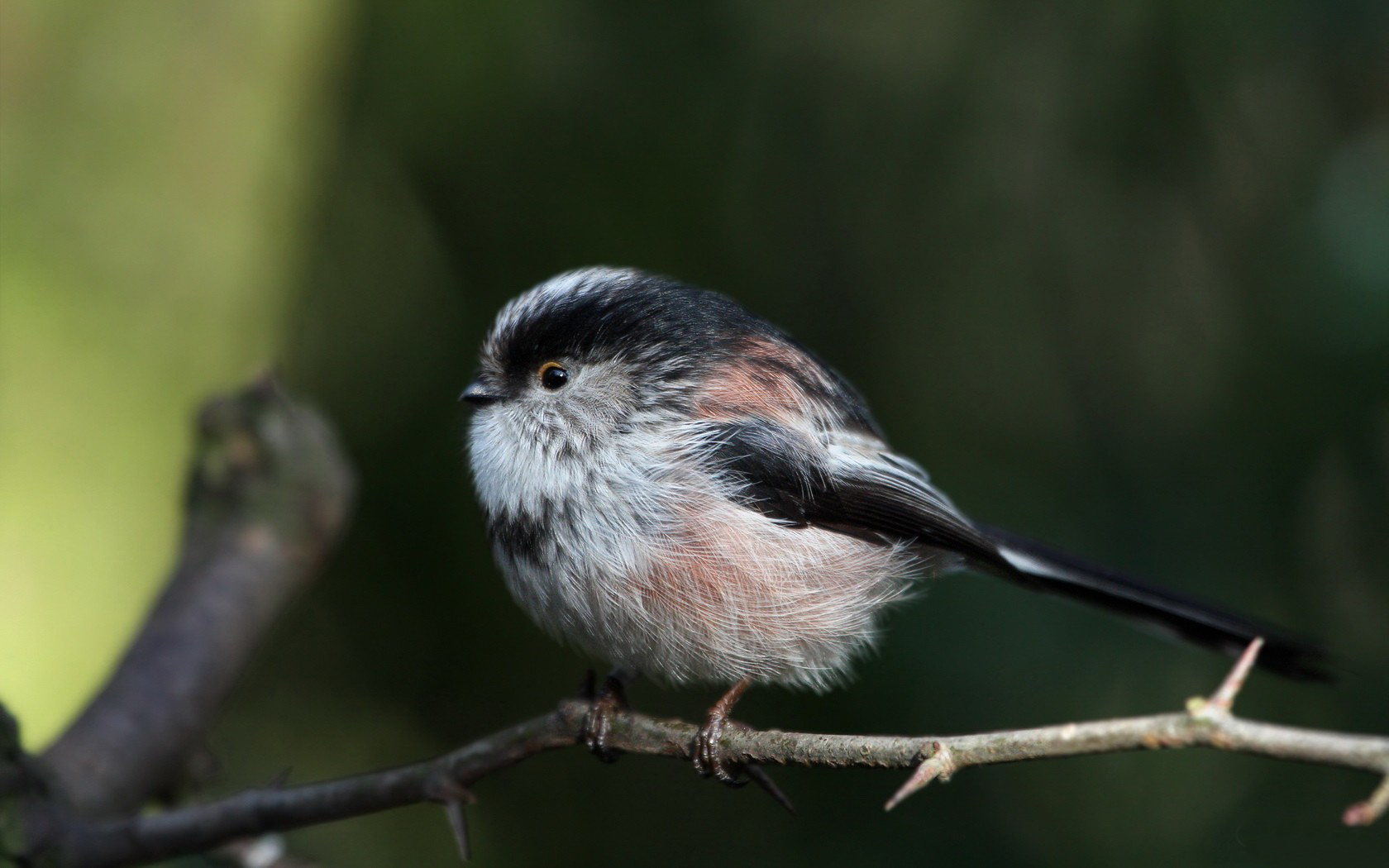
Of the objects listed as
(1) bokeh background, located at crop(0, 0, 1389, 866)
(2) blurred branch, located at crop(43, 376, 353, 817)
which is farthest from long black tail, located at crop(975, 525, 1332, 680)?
(2) blurred branch, located at crop(43, 376, 353, 817)

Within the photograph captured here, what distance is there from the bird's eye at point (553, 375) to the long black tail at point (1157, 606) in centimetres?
99

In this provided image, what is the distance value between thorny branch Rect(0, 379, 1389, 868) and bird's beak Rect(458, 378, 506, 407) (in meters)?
0.60

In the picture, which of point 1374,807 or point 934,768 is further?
point 934,768

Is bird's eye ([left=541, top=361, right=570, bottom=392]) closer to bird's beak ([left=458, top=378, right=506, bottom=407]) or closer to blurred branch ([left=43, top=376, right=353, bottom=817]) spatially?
bird's beak ([left=458, top=378, right=506, bottom=407])

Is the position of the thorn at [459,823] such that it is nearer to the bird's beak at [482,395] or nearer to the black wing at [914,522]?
the black wing at [914,522]

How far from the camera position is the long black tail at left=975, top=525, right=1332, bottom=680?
221 centimetres

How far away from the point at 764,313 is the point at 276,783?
1967 mm

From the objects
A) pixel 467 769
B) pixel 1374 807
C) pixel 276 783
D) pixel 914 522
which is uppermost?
pixel 1374 807

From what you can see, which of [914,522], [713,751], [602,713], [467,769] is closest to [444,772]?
[467,769]

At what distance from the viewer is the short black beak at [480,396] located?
8.05 ft

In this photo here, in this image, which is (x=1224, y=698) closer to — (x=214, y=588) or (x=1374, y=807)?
(x=1374, y=807)

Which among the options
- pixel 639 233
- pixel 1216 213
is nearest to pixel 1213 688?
pixel 1216 213

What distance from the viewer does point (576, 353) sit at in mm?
2408

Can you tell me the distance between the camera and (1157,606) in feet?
7.89
